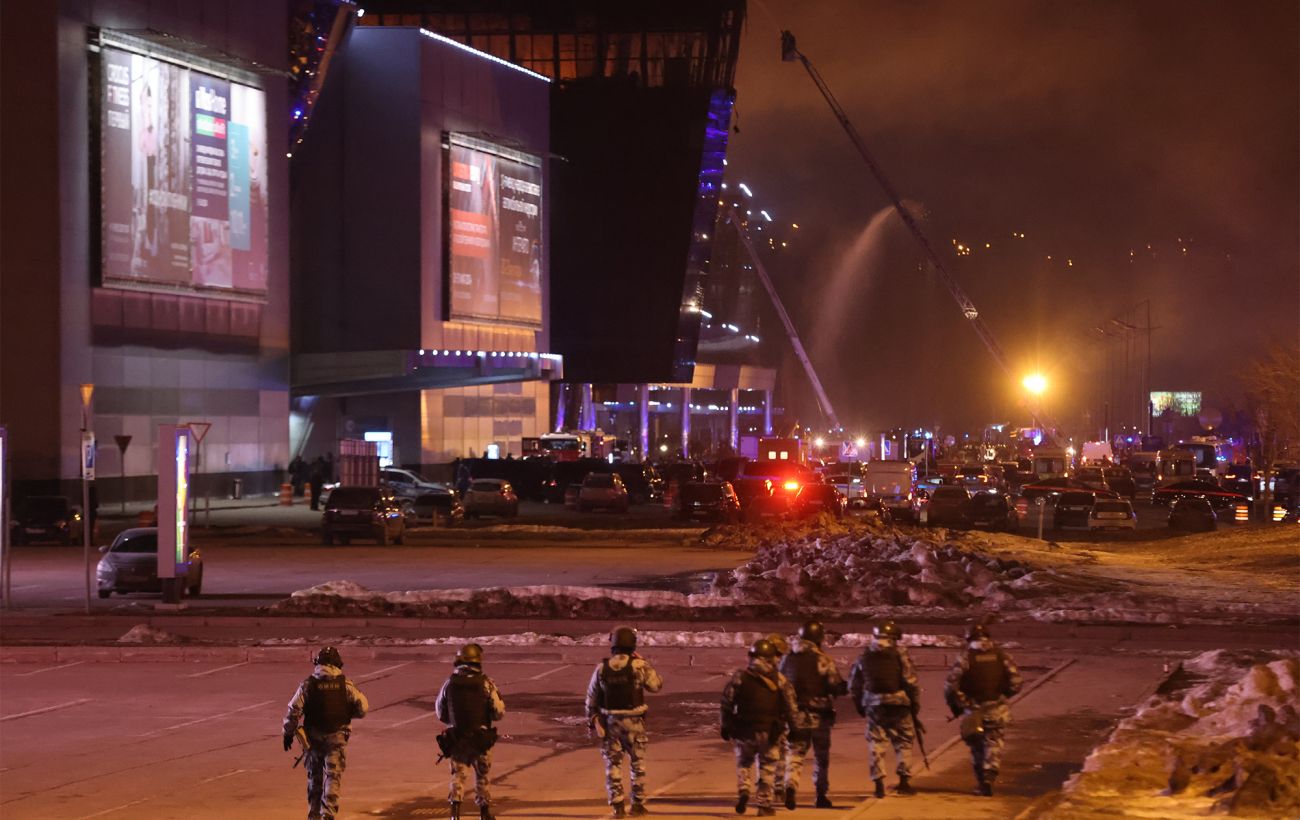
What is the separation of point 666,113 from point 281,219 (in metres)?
36.3

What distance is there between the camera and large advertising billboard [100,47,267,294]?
52125mm

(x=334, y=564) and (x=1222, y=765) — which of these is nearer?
(x=1222, y=765)

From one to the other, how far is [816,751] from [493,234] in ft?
212

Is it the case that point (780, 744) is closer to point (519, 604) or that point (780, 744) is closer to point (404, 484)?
point (519, 604)

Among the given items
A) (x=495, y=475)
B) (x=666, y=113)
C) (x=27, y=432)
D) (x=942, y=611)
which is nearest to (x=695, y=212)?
(x=666, y=113)

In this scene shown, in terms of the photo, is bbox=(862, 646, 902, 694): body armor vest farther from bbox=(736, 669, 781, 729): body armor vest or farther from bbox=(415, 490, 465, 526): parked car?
bbox=(415, 490, 465, 526): parked car

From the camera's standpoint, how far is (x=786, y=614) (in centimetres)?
2352

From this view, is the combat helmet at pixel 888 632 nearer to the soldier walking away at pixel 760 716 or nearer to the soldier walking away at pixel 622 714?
the soldier walking away at pixel 760 716

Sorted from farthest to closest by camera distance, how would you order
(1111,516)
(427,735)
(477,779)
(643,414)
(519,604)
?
(643,414), (1111,516), (519,604), (427,735), (477,779)

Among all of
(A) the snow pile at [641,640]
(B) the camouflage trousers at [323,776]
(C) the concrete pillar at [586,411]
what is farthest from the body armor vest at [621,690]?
(C) the concrete pillar at [586,411]

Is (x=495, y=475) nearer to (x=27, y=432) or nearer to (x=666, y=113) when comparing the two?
(x=27, y=432)

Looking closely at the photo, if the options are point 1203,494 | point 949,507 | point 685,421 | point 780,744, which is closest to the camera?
point 780,744

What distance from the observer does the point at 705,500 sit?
1955 inches

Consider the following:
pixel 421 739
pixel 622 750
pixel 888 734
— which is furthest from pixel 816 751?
pixel 421 739
